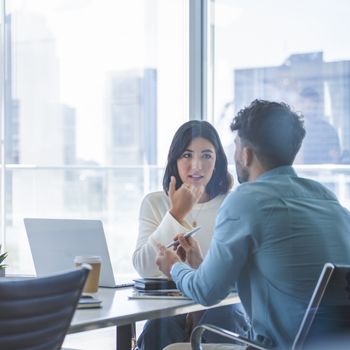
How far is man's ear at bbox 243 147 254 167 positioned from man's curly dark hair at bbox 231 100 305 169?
0.02m

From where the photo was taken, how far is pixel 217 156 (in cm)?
314

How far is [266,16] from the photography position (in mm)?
4621

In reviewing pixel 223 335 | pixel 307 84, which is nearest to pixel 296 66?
pixel 307 84

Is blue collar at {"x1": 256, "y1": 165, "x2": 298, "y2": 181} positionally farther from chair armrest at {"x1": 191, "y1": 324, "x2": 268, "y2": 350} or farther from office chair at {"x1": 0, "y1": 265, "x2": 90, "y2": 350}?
office chair at {"x1": 0, "y1": 265, "x2": 90, "y2": 350}

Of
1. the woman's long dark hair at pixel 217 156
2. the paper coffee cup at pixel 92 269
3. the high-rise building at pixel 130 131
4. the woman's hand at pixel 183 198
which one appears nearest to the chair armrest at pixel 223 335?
the paper coffee cup at pixel 92 269

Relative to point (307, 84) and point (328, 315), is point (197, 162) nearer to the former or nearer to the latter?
point (328, 315)

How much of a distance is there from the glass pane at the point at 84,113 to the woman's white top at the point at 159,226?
270cm

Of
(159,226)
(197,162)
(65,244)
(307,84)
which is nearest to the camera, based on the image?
(65,244)

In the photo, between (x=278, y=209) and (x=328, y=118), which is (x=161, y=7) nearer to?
(x=328, y=118)

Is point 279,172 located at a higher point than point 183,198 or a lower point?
higher

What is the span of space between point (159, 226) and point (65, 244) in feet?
1.42

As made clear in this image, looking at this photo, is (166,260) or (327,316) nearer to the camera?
(327,316)

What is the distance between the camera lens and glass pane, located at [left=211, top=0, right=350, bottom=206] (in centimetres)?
426

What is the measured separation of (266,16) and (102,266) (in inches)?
103
